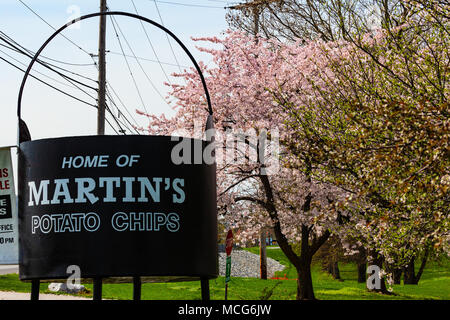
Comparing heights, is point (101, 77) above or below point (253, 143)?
above

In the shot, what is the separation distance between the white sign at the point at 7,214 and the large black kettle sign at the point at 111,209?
472 mm

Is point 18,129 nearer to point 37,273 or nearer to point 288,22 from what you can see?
point 37,273

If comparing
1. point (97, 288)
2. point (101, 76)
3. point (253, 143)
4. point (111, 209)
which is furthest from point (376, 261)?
point (111, 209)

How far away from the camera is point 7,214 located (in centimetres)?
1017

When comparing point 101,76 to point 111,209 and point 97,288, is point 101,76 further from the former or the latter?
point 111,209

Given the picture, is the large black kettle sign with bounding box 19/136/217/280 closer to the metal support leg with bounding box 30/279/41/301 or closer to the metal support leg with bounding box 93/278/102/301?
the metal support leg with bounding box 30/279/41/301

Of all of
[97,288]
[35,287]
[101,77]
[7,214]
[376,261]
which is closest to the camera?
[97,288]

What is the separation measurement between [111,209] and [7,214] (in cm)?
210

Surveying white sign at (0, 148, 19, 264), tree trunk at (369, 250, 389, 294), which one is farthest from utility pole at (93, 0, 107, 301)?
tree trunk at (369, 250, 389, 294)

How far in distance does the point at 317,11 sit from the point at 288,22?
6.34 feet

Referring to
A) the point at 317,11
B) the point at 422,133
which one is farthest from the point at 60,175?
the point at 317,11

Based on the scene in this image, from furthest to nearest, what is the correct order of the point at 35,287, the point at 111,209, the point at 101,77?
the point at 101,77, the point at 35,287, the point at 111,209

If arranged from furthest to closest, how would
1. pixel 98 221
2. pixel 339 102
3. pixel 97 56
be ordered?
pixel 97 56
pixel 339 102
pixel 98 221
